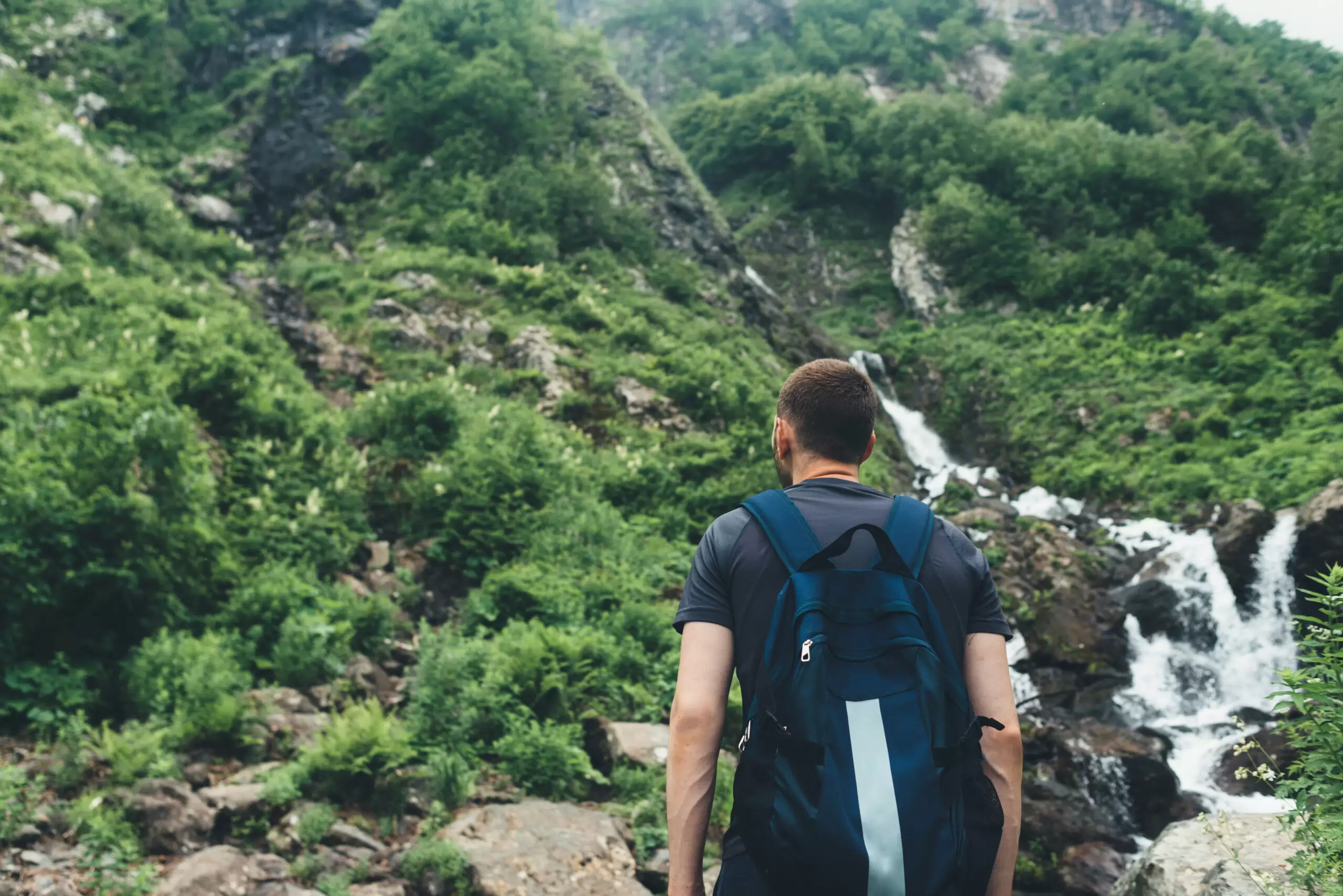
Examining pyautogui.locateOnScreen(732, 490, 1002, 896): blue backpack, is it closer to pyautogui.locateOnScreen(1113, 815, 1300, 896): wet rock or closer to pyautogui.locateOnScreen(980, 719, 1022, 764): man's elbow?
pyautogui.locateOnScreen(980, 719, 1022, 764): man's elbow

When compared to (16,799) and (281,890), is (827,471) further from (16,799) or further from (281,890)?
(16,799)

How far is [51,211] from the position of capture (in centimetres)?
1552

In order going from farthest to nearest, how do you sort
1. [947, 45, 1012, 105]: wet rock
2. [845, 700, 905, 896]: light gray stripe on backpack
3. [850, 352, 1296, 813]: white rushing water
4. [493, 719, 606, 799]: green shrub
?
[947, 45, 1012, 105]: wet rock, [850, 352, 1296, 813]: white rushing water, [493, 719, 606, 799]: green shrub, [845, 700, 905, 896]: light gray stripe on backpack

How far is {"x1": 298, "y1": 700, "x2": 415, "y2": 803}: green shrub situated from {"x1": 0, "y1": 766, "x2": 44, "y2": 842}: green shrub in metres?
1.68

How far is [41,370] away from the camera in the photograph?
10344mm

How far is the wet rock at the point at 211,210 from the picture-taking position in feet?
71.5

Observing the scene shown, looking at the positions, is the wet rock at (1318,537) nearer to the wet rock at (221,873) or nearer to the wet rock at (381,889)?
the wet rock at (381,889)

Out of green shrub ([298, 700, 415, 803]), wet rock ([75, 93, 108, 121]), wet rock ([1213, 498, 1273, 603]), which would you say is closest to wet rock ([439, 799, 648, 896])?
green shrub ([298, 700, 415, 803])

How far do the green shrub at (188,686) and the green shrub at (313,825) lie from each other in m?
1.26

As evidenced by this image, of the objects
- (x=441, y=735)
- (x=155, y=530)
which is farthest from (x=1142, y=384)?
(x=155, y=530)

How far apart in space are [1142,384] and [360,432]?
18579 millimetres

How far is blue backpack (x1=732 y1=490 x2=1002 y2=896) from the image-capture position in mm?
1879

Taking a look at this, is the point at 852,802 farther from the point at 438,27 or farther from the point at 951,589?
the point at 438,27

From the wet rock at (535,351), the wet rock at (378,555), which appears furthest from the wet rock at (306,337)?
the wet rock at (378,555)
